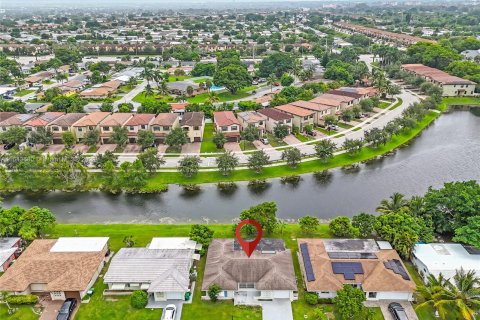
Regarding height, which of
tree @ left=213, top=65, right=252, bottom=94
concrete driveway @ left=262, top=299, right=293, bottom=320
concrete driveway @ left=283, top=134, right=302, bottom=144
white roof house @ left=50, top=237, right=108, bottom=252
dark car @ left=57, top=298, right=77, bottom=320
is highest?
tree @ left=213, top=65, right=252, bottom=94

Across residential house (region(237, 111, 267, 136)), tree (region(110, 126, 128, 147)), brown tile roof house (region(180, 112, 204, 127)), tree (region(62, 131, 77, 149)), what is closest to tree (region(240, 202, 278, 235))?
residential house (region(237, 111, 267, 136))

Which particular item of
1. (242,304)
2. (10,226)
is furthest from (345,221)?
(10,226)

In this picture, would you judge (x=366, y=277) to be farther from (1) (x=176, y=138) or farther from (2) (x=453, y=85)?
(2) (x=453, y=85)

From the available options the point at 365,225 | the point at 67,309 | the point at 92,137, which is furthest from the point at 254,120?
the point at 67,309

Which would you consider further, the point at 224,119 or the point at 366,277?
the point at 224,119

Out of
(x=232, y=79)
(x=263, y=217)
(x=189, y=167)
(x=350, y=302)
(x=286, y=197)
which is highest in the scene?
(x=232, y=79)

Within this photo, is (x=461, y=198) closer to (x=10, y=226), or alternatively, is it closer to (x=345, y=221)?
(x=345, y=221)

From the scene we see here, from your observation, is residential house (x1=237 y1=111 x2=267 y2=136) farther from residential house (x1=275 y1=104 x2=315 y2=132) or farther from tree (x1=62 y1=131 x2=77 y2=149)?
tree (x1=62 y1=131 x2=77 y2=149)
